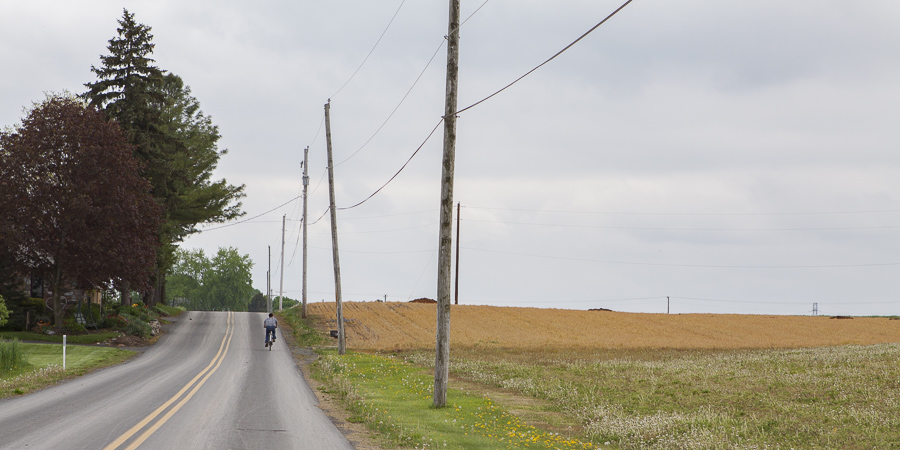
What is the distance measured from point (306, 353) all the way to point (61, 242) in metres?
15.0

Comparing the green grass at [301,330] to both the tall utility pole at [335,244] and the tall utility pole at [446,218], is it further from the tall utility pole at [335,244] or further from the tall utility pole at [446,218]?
the tall utility pole at [446,218]

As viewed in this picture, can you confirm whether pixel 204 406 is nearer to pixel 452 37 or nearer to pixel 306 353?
pixel 452 37

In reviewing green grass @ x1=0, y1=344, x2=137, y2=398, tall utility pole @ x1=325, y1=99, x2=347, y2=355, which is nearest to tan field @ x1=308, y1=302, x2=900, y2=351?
tall utility pole @ x1=325, y1=99, x2=347, y2=355

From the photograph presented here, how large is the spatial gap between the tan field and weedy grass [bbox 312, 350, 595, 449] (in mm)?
16960

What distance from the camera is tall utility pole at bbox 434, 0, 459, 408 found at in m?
16.6

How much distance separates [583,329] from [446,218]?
38.0m

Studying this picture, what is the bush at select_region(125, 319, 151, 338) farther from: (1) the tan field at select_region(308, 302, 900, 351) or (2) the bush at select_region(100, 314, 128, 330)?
(1) the tan field at select_region(308, 302, 900, 351)

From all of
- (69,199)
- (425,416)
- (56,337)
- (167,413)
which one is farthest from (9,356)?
(425,416)

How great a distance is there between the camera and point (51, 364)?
25.7 metres

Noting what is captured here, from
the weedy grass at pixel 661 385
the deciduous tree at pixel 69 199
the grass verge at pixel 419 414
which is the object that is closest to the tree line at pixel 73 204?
the deciduous tree at pixel 69 199

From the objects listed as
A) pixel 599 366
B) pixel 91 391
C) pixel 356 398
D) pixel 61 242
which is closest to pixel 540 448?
pixel 356 398

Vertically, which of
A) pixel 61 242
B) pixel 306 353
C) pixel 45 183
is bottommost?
pixel 306 353

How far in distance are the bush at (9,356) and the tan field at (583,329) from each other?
17.6 meters

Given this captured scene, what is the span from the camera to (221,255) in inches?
4860
